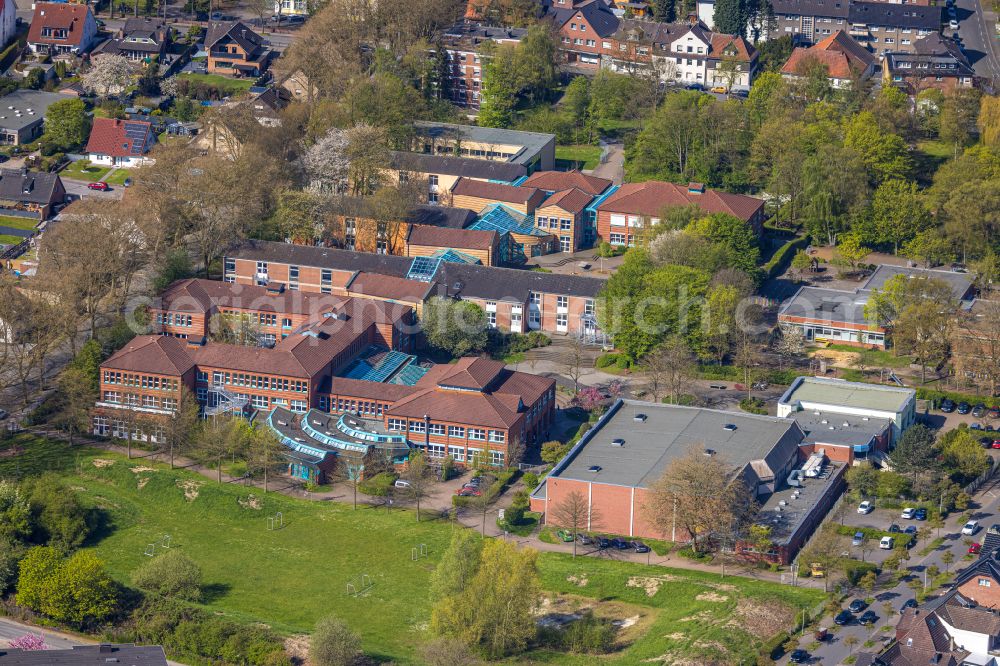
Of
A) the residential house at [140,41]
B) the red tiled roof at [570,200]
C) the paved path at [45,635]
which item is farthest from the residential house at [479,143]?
the paved path at [45,635]

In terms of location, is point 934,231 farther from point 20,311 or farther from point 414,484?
point 20,311

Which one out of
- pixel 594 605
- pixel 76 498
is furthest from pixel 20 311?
pixel 594 605

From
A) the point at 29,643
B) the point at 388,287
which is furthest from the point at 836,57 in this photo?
the point at 29,643

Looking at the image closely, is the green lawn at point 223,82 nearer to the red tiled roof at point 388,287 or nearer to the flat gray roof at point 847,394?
the red tiled roof at point 388,287

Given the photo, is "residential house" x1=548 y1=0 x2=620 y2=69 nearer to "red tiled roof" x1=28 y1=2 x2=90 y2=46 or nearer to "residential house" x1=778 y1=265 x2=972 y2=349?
"red tiled roof" x1=28 y1=2 x2=90 y2=46

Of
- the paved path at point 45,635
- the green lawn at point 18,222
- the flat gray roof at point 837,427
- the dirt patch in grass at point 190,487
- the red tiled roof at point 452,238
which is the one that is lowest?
the paved path at point 45,635

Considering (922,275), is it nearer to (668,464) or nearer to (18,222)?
(668,464)

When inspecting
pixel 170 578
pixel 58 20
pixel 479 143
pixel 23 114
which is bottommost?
pixel 170 578
